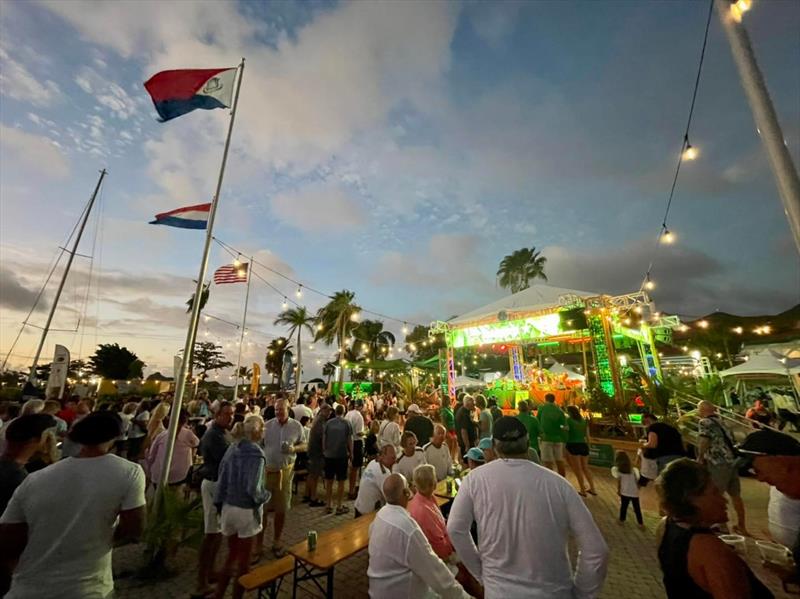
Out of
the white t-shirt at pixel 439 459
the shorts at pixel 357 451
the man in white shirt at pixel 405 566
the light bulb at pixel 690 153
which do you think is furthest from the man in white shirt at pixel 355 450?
the light bulb at pixel 690 153

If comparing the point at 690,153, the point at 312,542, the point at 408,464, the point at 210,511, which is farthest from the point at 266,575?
A: the point at 690,153

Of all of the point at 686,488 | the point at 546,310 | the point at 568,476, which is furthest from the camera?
the point at 546,310

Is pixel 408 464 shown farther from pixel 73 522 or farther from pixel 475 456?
pixel 73 522

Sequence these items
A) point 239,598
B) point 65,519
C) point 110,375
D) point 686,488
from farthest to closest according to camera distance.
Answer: point 110,375
point 239,598
point 65,519
point 686,488

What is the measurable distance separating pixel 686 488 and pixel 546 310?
12.9 metres

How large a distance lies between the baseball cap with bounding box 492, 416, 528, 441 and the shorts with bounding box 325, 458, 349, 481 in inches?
189

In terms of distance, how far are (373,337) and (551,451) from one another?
34186 mm

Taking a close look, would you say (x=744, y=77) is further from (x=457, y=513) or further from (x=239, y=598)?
(x=239, y=598)

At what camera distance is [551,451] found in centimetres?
703

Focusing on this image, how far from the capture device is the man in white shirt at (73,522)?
1.76 m

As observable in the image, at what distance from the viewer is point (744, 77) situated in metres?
3.32

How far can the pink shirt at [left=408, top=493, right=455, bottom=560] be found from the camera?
10.3 ft

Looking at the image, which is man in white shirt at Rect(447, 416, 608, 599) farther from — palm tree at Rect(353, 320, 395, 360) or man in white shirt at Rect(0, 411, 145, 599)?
palm tree at Rect(353, 320, 395, 360)

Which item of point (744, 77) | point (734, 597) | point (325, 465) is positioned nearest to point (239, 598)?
point (325, 465)
